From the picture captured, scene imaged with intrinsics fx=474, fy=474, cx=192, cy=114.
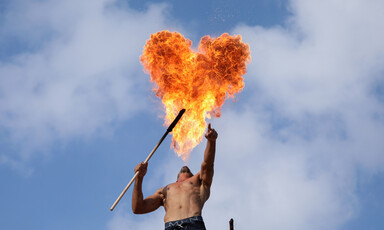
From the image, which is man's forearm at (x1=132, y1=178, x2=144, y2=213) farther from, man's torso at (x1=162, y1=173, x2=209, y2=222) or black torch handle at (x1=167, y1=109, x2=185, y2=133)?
black torch handle at (x1=167, y1=109, x2=185, y2=133)

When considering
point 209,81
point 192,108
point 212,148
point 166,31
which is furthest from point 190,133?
point 166,31

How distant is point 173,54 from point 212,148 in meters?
3.21

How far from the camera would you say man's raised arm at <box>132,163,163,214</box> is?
805cm

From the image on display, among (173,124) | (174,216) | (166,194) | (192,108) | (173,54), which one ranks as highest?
(173,54)

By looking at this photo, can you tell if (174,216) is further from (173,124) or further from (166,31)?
(166,31)

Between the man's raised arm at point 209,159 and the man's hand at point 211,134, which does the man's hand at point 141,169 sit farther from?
the man's hand at point 211,134

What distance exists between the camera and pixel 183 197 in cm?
771

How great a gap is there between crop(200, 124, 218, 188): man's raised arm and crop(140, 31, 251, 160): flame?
1406 mm

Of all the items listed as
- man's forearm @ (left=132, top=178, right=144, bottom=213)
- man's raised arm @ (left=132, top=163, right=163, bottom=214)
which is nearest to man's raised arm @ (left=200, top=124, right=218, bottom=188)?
man's raised arm @ (left=132, top=163, right=163, bottom=214)

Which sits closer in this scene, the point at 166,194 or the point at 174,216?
the point at 174,216

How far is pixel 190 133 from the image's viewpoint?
9320 mm

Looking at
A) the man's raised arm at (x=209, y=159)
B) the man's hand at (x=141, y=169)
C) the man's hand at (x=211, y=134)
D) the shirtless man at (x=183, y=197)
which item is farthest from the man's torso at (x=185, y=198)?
the man's hand at (x=211, y=134)

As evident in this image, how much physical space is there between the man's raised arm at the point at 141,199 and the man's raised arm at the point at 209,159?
3.08ft

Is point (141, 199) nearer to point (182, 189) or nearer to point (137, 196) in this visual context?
point (137, 196)
